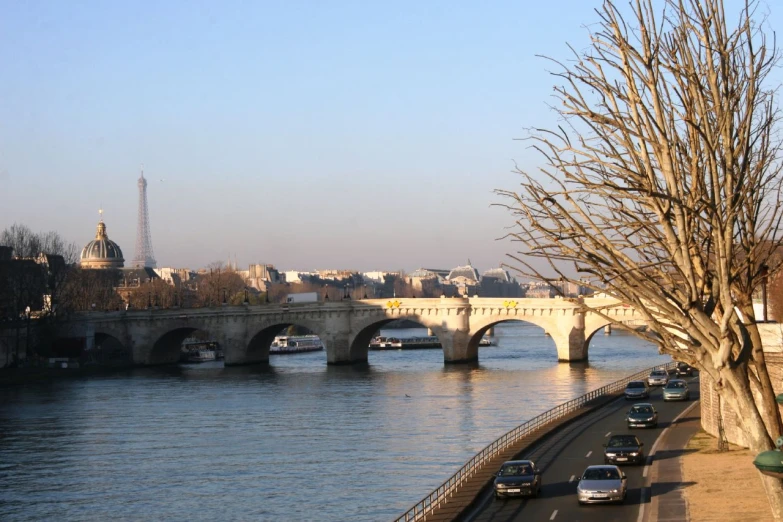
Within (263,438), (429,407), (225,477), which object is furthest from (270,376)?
(225,477)

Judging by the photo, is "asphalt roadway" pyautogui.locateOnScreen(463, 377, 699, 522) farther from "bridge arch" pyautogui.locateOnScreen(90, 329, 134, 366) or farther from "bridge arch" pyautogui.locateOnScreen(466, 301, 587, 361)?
"bridge arch" pyautogui.locateOnScreen(90, 329, 134, 366)

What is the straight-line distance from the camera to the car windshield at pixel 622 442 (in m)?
41.0

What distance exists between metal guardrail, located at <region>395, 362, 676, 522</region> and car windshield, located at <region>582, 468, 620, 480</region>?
422 cm

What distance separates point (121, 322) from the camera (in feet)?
404

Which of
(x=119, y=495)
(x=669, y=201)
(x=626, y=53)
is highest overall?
(x=626, y=53)

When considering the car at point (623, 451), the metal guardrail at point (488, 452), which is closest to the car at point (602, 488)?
the metal guardrail at point (488, 452)

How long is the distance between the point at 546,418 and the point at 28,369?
62.1 metres

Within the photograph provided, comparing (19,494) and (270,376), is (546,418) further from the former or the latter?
(270,376)

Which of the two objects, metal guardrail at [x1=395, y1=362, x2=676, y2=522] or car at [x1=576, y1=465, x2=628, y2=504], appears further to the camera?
metal guardrail at [x1=395, y1=362, x2=676, y2=522]

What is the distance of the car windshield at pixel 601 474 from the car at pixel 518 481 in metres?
1.71

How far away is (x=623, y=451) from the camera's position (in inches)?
1597

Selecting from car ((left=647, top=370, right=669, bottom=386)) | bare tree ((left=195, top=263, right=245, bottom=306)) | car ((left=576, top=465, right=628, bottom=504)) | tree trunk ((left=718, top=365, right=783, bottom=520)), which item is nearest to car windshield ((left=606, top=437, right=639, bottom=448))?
car ((left=576, top=465, right=628, bottom=504))

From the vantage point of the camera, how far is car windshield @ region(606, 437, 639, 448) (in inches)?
1615

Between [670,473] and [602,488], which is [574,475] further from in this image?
[602,488]
